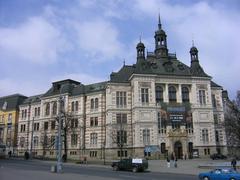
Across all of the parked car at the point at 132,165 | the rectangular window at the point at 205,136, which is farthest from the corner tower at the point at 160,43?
the parked car at the point at 132,165

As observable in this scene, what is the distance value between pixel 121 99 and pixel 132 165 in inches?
1144

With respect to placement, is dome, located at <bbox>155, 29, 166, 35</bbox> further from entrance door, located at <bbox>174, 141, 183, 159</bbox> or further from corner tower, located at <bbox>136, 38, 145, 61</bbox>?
entrance door, located at <bbox>174, 141, 183, 159</bbox>

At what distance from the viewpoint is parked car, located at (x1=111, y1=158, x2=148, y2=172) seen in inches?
1417

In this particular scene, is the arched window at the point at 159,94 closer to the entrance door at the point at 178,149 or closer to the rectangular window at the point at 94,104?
the entrance door at the point at 178,149

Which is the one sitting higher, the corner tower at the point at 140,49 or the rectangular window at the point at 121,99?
the corner tower at the point at 140,49

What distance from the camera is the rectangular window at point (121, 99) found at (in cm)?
6431

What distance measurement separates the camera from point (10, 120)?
87.6m

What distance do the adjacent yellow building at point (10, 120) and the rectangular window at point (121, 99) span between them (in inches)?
1477

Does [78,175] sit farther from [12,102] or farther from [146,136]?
[12,102]

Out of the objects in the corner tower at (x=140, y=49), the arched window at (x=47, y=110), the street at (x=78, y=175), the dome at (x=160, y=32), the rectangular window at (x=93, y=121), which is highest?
the dome at (x=160, y=32)

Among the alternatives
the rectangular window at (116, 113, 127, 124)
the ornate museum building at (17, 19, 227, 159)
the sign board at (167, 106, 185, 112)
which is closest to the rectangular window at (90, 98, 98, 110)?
the ornate museum building at (17, 19, 227, 159)

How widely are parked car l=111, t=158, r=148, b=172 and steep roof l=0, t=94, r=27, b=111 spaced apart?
57762 millimetres

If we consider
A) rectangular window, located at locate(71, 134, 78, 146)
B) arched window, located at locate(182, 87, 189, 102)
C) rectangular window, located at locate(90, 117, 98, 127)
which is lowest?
rectangular window, located at locate(71, 134, 78, 146)

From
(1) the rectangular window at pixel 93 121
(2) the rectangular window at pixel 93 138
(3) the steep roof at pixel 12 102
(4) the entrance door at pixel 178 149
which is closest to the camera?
(4) the entrance door at pixel 178 149
